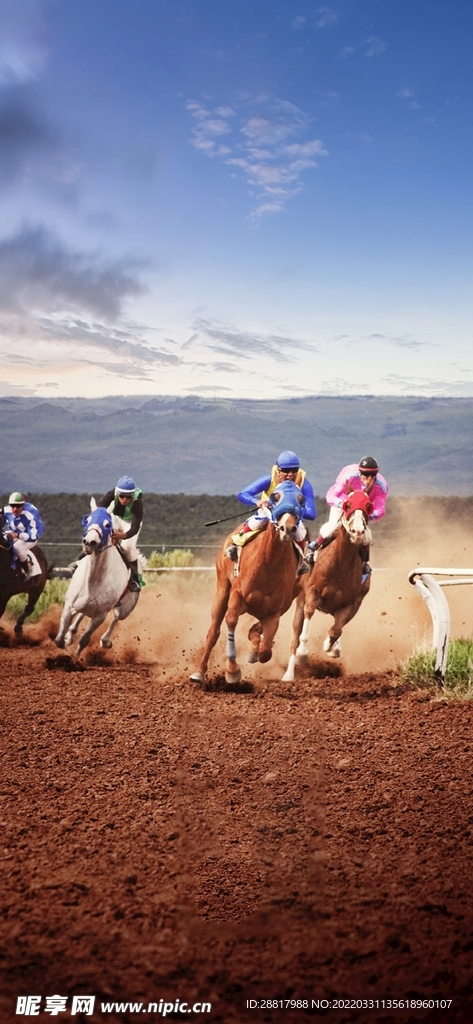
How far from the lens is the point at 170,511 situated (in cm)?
3791

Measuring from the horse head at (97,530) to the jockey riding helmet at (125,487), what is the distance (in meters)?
0.63

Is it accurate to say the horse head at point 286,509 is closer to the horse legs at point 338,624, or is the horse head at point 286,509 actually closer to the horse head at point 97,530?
the horse legs at point 338,624

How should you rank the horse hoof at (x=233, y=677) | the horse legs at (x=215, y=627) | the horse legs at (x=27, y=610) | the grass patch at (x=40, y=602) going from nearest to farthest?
the horse hoof at (x=233, y=677)
the horse legs at (x=215, y=627)
the horse legs at (x=27, y=610)
the grass patch at (x=40, y=602)

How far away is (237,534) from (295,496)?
119 centimetres

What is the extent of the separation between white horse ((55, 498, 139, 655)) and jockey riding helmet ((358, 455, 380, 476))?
3.12m

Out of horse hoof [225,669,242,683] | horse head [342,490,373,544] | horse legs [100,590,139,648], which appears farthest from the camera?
horse legs [100,590,139,648]

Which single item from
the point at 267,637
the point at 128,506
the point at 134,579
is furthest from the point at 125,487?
the point at 267,637

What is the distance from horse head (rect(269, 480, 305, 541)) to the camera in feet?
28.7

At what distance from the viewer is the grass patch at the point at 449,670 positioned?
8625mm

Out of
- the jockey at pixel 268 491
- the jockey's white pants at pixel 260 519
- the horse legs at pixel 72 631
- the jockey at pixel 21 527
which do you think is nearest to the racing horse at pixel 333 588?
the jockey at pixel 268 491

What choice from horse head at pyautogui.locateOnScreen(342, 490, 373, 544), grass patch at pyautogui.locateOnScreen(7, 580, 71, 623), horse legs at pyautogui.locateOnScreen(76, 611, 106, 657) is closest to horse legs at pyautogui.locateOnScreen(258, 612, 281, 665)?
horse head at pyautogui.locateOnScreen(342, 490, 373, 544)

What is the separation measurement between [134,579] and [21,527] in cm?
216

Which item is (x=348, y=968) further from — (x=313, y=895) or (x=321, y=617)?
(x=321, y=617)

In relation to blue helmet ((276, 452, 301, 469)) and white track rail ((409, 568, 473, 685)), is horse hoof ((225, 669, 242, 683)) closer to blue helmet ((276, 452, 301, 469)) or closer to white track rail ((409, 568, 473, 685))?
white track rail ((409, 568, 473, 685))
